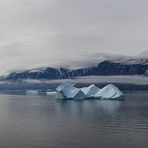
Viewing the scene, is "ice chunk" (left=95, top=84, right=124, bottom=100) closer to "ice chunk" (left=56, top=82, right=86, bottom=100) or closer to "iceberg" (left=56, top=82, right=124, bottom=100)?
"iceberg" (left=56, top=82, right=124, bottom=100)

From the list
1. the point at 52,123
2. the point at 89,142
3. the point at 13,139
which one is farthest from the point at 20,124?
the point at 89,142

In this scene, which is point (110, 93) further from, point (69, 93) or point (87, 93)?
point (69, 93)

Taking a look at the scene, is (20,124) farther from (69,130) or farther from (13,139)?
(13,139)

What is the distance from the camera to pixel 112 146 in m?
29.5

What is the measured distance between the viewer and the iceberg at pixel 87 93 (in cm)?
9512

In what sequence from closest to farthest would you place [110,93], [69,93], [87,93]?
[69,93] < [110,93] < [87,93]

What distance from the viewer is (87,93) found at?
10475cm

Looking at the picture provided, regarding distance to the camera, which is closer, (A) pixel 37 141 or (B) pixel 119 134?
(A) pixel 37 141

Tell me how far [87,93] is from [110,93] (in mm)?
7534

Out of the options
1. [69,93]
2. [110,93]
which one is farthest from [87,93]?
[110,93]

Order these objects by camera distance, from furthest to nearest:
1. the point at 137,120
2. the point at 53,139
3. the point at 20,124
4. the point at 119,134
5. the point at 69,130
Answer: the point at 137,120, the point at 20,124, the point at 69,130, the point at 119,134, the point at 53,139

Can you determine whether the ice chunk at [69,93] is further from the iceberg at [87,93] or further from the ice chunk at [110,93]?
the ice chunk at [110,93]

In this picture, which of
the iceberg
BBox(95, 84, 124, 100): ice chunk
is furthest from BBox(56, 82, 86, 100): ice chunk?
BBox(95, 84, 124, 100): ice chunk

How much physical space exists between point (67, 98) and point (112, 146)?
70373 millimetres
